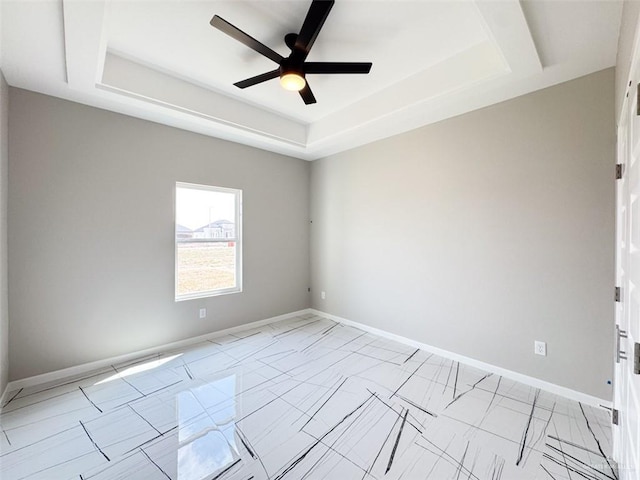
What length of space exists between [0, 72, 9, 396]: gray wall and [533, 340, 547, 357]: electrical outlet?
15.3ft

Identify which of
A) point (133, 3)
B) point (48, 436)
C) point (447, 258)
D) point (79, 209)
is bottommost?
point (48, 436)

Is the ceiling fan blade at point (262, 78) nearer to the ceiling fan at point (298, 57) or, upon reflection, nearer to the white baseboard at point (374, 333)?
the ceiling fan at point (298, 57)

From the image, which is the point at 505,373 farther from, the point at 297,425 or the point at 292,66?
the point at 292,66

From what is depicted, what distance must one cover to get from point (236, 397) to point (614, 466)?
2.64 meters

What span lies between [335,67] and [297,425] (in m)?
2.75

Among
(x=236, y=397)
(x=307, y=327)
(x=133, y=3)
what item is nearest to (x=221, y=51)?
(x=133, y=3)

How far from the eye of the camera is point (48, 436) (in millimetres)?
1900

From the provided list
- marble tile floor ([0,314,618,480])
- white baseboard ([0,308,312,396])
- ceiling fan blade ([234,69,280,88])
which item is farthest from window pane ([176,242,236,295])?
ceiling fan blade ([234,69,280,88])

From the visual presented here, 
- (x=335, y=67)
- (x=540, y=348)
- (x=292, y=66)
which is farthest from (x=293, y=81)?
(x=540, y=348)

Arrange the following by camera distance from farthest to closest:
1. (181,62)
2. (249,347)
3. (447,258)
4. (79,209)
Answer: (249,347) → (447,258) → (79,209) → (181,62)

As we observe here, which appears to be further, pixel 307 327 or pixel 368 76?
pixel 307 327

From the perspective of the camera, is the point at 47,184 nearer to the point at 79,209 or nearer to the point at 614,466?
the point at 79,209

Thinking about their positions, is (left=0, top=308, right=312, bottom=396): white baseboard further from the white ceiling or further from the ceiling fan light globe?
the ceiling fan light globe

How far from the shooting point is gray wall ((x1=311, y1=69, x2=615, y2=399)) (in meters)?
2.22
